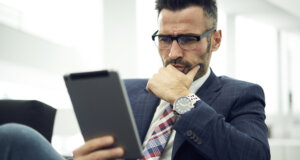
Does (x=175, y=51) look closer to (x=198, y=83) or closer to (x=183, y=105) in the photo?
(x=198, y=83)

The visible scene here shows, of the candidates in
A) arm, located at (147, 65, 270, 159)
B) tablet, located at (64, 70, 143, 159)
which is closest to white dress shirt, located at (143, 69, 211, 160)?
arm, located at (147, 65, 270, 159)

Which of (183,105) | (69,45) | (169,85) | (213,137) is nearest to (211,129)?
(213,137)

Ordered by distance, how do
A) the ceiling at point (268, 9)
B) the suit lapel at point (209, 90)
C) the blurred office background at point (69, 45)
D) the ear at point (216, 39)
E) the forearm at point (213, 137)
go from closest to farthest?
the forearm at point (213, 137)
the suit lapel at point (209, 90)
the ear at point (216, 39)
the blurred office background at point (69, 45)
the ceiling at point (268, 9)

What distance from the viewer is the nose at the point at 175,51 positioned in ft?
4.79

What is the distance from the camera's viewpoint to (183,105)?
119 cm

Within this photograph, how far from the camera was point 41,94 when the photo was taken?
9.15 ft

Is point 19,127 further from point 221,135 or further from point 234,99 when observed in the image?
point 234,99

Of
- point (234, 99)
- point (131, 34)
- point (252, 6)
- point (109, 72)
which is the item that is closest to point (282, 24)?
point (252, 6)

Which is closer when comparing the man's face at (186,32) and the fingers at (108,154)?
the fingers at (108,154)

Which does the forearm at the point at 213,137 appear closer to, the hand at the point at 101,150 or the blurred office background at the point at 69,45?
the hand at the point at 101,150

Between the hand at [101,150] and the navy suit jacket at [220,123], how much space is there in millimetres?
324

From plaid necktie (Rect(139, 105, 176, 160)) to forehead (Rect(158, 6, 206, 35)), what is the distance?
395 millimetres

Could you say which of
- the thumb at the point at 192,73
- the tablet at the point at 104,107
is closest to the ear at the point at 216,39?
the thumb at the point at 192,73

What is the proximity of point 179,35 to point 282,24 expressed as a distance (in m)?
5.06
